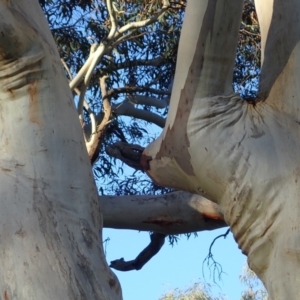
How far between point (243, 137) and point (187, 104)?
8.5 inches

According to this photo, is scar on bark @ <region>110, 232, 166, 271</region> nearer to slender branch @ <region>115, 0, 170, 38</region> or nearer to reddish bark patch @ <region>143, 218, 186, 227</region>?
reddish bark patch @ <region>143, 218, 186, 227</region>

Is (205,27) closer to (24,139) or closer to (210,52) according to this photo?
(210,52)

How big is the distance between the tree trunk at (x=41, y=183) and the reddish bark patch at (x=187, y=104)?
34 centimetres

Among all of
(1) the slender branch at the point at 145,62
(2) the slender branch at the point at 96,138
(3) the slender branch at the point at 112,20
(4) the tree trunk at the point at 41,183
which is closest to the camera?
(4) the tree trunk at the point at 41,183

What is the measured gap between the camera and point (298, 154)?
2.00 metres

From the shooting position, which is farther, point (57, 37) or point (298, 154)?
point (57, 37)

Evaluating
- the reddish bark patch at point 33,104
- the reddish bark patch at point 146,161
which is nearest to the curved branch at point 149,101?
the reddish bark patch at point 146,161

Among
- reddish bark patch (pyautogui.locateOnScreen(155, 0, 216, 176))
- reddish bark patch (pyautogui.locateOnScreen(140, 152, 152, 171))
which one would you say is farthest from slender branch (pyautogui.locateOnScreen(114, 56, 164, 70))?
reddish bark patch (pyautogui.locateOnScreen(155, 0, 216, 176))

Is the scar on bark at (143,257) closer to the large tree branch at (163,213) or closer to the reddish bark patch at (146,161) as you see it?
the large tree branch at (163,213)

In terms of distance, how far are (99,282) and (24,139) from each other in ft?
1.45

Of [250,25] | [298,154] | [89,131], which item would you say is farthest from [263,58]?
[250,25]

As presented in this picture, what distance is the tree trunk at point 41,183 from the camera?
1.73 m

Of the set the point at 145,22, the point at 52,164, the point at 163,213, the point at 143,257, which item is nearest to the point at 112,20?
the point at 145,22

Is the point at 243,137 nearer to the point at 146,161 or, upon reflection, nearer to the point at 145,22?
the point at 146,161
